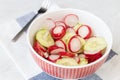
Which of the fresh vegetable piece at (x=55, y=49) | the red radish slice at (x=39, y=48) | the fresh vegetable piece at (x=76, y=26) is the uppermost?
the red radish slice at (x=39, y=48)

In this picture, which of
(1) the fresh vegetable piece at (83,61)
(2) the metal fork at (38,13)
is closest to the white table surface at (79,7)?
(2) the metal fork at (38,13)

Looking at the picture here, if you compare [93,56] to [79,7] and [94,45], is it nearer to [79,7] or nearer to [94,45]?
[94,45]

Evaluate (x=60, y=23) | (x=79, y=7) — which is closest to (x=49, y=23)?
(x=60, y=23)

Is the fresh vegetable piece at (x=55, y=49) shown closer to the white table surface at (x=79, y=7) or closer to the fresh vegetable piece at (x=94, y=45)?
the fresh vegetable piece at (x=94, y=45)

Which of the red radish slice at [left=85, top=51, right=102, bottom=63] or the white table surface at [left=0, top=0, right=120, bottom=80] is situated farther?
the white table surface at [left=0, top=0, right=120, bottom=80]

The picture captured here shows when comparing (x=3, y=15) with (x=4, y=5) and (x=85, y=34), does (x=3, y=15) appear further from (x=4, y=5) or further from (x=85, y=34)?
(x=85, y=34)

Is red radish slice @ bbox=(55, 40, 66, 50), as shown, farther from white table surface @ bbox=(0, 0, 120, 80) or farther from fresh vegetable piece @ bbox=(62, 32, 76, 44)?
white table surface @ bbox=(0, 0, 120, 80)

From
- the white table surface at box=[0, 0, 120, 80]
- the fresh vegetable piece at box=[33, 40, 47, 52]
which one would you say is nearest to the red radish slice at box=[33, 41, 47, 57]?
the fresh vegetable piece at box=[33, 40, 47, 52]
